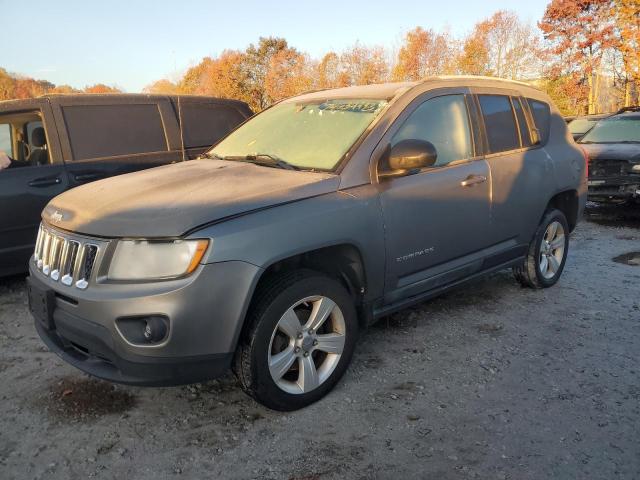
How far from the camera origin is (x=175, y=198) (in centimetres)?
265

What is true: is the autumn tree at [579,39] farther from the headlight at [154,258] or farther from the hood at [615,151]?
the headlight at [154,258]

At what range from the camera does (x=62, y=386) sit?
123 inches

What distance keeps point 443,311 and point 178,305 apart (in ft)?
8.44

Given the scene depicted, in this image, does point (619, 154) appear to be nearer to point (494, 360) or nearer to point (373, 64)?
point (494, 360)

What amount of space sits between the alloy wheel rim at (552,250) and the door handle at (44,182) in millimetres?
4395

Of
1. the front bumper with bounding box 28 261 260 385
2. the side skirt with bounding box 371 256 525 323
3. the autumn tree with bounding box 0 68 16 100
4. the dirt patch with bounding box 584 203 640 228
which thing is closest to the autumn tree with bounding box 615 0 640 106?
the dirt patch with bounding box 584 203 640 228

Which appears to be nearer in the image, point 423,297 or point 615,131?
point 423,297

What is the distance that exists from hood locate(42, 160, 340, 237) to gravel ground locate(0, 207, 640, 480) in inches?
41.5

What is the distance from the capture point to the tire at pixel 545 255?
4.53 meters

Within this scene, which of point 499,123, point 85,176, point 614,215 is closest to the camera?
point 499,123

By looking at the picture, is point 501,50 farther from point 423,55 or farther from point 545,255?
point 545,255

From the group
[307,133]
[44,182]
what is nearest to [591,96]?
[307,133]

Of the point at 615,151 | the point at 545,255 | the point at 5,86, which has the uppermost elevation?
the point at 5,86

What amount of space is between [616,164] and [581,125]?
12.6 ft
